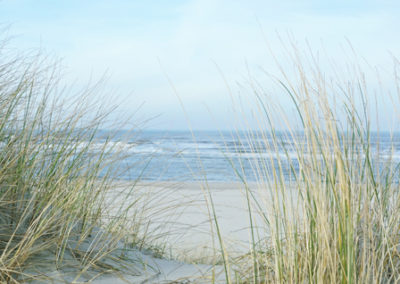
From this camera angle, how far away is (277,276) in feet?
4.38

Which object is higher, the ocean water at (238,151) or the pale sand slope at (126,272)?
the ocean water at (238,151)

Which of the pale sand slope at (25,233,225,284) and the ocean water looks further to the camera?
the pale sand slope at (25,233,225,284)

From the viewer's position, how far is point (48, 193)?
1823 millimetres

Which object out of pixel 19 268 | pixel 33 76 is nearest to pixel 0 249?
pixel 19 268

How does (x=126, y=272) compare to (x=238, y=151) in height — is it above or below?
below

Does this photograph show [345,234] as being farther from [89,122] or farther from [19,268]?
[89,122]

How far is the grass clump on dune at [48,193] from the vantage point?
5.42 feet

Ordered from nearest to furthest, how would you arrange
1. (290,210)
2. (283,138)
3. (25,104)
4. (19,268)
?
1. (290,210)
2. (19,268)
3. (283,138)
4. (25,104)

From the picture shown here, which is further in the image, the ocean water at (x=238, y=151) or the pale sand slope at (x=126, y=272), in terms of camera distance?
the pale sand slope at (x=126, y=272)

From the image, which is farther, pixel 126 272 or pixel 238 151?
pixel 126 272

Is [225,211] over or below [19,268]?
below

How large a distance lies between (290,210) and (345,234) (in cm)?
20

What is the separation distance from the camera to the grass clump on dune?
1.65 m

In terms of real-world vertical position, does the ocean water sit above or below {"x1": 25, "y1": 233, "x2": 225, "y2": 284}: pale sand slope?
above
